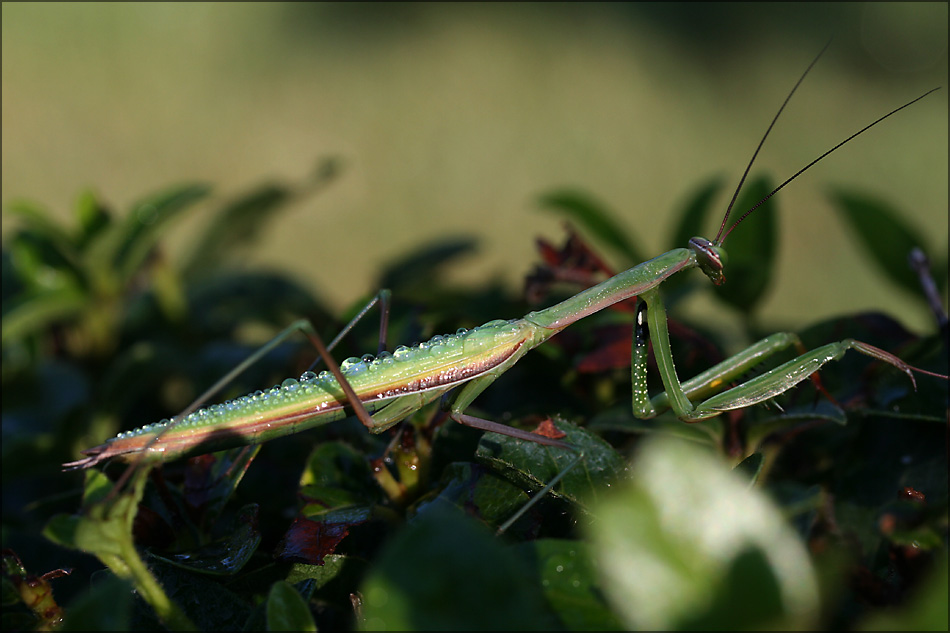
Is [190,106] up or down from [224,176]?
up

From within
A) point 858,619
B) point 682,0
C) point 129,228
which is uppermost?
point 682,0

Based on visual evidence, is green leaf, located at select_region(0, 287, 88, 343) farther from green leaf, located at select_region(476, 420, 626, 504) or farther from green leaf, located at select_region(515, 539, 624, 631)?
green leaf, located at select_region(515, 539, 624, 631)

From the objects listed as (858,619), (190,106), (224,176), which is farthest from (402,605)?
(190,106)

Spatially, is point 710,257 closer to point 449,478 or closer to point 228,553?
point 449,478

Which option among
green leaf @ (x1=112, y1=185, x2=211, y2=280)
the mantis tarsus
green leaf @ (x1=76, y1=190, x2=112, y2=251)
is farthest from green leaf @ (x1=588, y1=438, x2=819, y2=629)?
green leaf @ (x1=76, y1=190, x2=112, y2=251)

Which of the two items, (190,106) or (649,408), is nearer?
(649,408)

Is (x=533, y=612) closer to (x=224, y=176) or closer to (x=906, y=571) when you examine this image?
(x=906, y=571)

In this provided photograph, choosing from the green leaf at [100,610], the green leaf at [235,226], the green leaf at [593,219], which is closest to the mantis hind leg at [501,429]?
the green leaf at [100,610]
